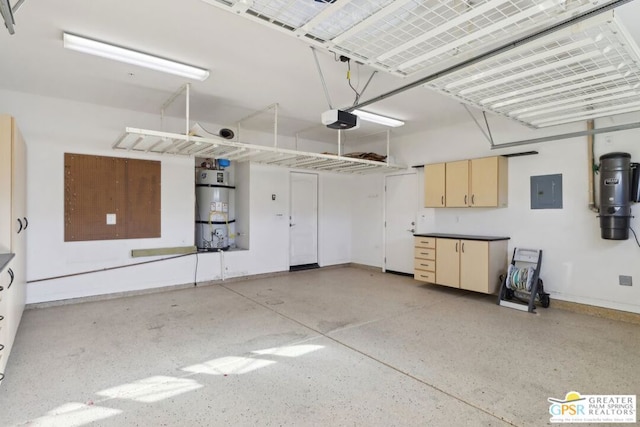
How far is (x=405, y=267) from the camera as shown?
6.95 m

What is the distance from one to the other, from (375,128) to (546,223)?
3283 millimetres

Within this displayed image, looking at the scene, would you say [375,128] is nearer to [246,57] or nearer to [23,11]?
[246,57]

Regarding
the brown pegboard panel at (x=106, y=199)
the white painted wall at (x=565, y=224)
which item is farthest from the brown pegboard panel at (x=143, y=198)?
the white painted wall at (x=565, y=224)

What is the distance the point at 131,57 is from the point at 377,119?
3.50m

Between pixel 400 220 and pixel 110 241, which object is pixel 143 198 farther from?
pixel 400 220

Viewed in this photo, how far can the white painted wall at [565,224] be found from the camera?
4.20m

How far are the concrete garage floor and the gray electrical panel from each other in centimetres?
158

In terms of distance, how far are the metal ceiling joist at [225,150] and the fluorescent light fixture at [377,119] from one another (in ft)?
2.58

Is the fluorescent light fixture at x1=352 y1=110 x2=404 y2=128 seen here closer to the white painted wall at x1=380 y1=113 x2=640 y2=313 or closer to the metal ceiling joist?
the metal ceiling joist

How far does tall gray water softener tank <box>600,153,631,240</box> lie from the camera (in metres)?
3.95

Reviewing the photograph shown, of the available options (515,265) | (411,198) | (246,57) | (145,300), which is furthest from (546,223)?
(145,300)

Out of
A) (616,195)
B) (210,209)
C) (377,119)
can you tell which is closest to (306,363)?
(377,119)

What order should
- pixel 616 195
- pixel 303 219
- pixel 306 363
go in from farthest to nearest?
pixel 303 219, pixel 616 195, pixel 306 363

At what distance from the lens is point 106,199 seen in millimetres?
5090
